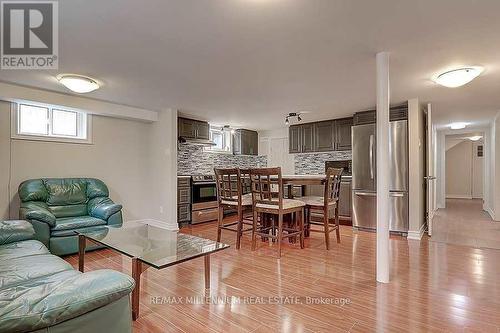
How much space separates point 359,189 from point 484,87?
224cm

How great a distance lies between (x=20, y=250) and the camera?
2096 millimetres

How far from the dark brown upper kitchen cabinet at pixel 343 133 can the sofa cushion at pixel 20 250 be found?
5.07m

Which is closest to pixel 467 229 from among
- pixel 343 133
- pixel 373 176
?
pixel 373 176

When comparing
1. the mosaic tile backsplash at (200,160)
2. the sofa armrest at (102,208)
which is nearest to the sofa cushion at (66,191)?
the sofa armrest at (102,208)

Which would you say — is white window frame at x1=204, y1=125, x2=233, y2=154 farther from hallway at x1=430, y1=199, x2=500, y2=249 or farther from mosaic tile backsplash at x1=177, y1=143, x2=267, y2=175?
hallway at x1=430, y1=199, x2=500, y2=249

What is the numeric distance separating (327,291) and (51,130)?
4.47 metres

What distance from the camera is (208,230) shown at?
4715 mm

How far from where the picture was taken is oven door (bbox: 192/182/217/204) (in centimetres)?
532

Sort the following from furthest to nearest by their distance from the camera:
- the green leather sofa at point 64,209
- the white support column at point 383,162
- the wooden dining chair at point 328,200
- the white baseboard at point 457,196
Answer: the white baseboard at point 457,196 < the wooden dining chair at point 328,200 < the green leather sofa at point 64,209 < the white support column at point 383,162

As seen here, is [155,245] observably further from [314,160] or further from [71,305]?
[314,160]

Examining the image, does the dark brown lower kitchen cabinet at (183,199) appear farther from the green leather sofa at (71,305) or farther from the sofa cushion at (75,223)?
the green leather sofa at (71,305)

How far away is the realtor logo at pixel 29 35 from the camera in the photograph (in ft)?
6.11

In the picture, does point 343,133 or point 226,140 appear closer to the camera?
point 343,133

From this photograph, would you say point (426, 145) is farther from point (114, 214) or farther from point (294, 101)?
point (114, 214)
